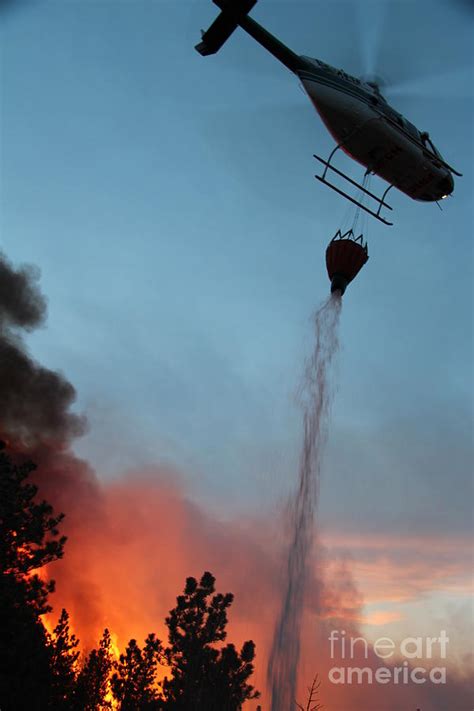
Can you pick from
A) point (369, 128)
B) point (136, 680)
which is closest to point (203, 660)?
point (136, 680)

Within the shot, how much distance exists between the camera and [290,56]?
96.6 feet

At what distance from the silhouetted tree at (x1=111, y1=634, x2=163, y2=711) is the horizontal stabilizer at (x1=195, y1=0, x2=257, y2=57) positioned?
132ft

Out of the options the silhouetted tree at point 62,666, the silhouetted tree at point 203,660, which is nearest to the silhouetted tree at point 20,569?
the silhouetted tree at point 62,666

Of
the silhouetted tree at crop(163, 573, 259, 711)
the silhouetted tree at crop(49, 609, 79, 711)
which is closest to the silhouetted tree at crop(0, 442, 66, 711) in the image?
the silhouetted tree at crop(49, 609, 79, 711)

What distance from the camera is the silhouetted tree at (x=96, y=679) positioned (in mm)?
40312

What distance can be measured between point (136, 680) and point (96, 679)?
3.08 m

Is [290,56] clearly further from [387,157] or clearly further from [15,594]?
[15,594]

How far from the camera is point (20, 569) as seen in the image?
97.8ft

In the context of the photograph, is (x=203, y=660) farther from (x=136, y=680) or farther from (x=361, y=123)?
(x=361, y=123)

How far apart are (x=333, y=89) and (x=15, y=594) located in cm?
2806

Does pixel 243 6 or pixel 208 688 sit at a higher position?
pixel 243 6

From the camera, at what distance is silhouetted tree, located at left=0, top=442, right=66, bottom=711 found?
1121 inches

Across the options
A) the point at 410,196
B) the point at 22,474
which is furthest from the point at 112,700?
the point at 410,196

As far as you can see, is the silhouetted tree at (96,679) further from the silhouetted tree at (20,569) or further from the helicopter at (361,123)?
the helicopter at (361,123)
